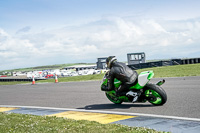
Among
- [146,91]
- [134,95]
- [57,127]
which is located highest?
[146,91]

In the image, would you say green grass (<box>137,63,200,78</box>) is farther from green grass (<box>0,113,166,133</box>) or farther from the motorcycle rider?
green grass (<box>0,113,166,133</box>)

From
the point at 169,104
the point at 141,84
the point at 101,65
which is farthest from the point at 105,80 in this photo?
the point at 101,65

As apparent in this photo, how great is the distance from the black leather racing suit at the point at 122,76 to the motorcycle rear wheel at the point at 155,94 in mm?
490

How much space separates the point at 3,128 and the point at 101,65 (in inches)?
2059

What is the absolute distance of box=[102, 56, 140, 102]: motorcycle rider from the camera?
28.1ft

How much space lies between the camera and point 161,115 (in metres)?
7.03

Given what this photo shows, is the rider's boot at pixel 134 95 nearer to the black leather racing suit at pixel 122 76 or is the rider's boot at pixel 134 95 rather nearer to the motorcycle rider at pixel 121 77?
the motorcycle rider at pixel 121 77

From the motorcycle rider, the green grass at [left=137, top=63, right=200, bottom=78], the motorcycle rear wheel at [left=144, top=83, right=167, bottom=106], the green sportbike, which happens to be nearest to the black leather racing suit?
the motorcycle rider

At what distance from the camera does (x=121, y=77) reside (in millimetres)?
8664

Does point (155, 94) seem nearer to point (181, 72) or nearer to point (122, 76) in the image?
point (122, 76)

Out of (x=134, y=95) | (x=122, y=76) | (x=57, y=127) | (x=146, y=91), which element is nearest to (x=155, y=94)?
(x=146, y=91)

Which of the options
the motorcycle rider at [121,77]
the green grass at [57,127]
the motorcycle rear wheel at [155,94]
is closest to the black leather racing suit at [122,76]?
the motorcycle rider at [121,77]

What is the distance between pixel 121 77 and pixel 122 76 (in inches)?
1.8

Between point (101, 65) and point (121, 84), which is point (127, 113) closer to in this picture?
point (121, 84)
